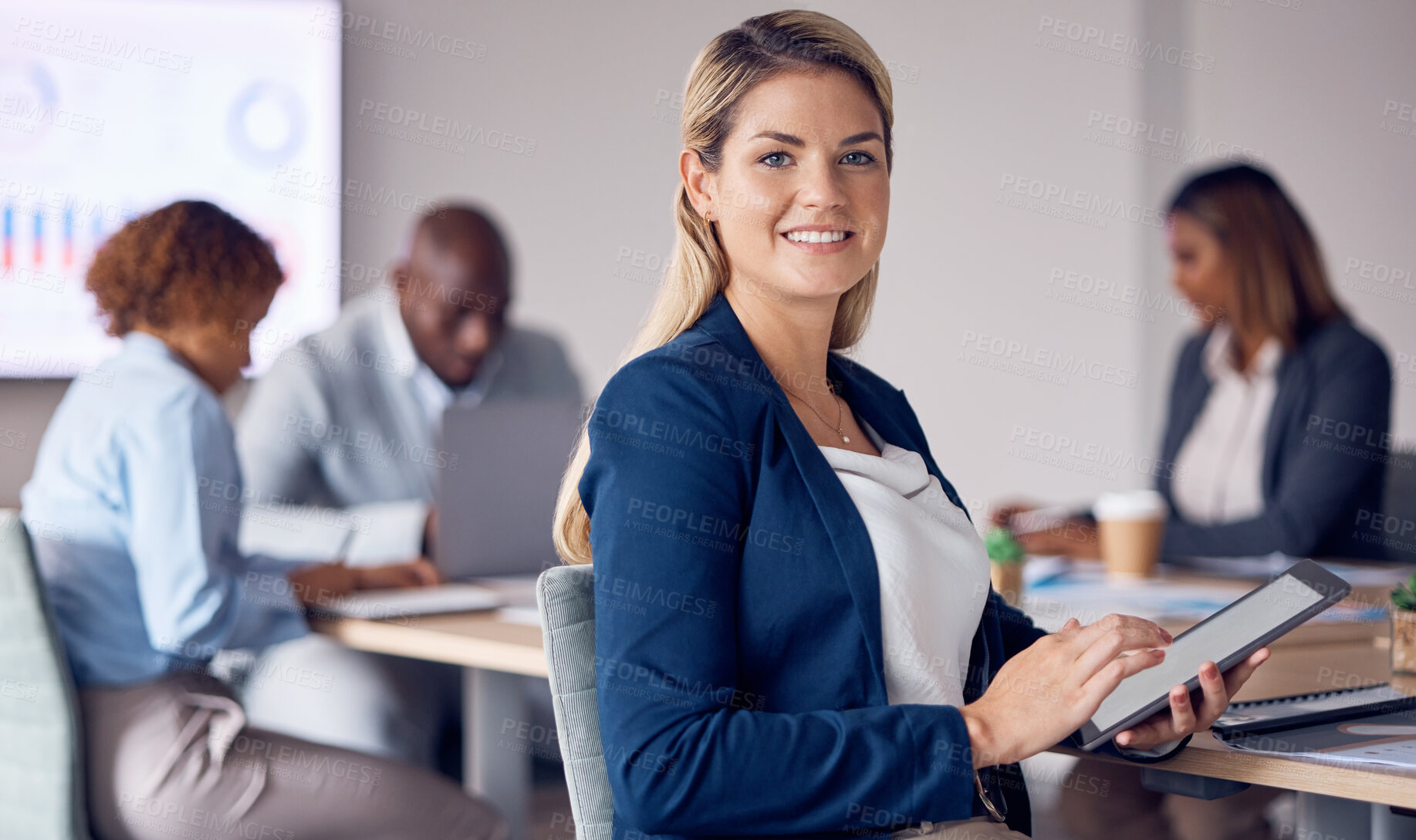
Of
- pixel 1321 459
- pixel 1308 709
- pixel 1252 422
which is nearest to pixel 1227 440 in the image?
pixel 1252 422

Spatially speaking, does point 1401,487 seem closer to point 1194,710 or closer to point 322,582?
point 1194,710

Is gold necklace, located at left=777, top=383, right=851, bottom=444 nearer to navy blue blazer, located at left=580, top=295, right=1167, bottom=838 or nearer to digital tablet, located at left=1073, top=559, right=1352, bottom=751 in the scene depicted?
navy blue blazer, located at left=580, top=295, right=1167, bottom=838

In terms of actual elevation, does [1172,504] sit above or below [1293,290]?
below

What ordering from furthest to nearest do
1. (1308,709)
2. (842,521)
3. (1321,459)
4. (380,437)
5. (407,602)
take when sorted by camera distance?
(380,437)
(1321,459)
(407,602)
(1308,709)
(842,521)

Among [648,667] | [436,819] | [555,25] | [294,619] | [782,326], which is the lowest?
[436,819]

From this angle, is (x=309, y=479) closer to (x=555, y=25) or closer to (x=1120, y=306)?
(x=555, y=25)

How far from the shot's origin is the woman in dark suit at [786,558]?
909 mm

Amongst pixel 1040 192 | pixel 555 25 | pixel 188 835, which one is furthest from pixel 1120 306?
pixel 188 835

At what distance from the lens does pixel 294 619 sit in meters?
1.87

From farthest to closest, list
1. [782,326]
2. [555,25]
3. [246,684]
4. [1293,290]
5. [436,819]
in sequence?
[555,25]
[1293,290]
[246,684]
[436,819]
[782,326]

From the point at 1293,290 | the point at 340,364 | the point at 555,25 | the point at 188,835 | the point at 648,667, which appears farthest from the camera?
the point at 555,25

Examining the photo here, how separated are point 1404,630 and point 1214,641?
0.46 metres

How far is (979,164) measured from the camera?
415 centimetres

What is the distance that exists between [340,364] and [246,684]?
2.81 feet
